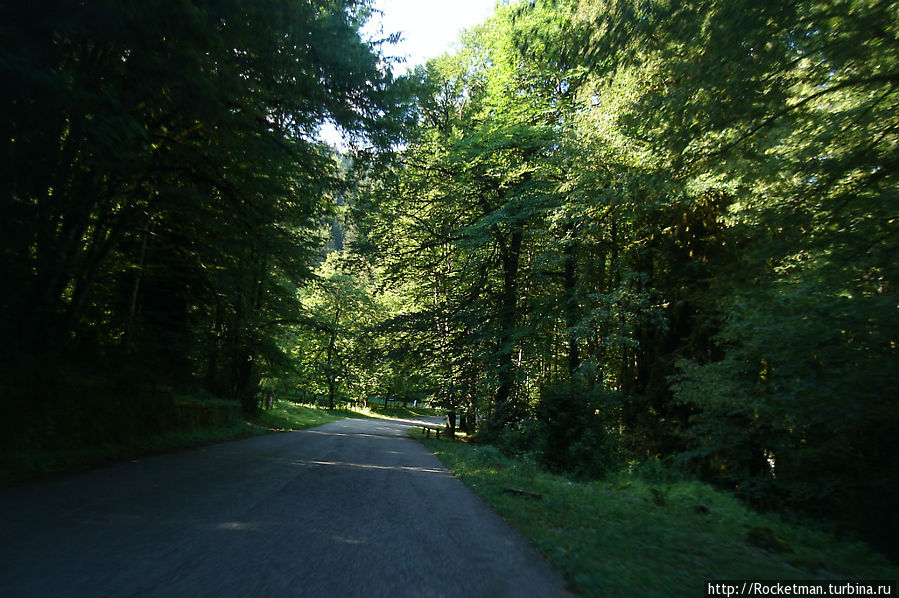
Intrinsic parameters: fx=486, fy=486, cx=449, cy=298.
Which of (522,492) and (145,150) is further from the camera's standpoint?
(522,492)

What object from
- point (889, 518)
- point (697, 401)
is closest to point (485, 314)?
point (697, 401)

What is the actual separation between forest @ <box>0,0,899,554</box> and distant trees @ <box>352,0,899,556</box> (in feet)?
0.17

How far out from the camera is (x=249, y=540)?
441 centimetres

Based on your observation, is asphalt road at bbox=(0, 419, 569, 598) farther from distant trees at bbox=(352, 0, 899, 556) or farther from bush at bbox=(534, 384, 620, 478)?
bush at bbox=(534, 384, 620, 478)

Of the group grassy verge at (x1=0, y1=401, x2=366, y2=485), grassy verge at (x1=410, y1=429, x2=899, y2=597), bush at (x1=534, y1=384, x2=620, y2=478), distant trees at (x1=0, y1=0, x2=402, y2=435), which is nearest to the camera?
grassy verge at (x1=410, y1=429, x2=899, y2=597)

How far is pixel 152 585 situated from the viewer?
3299 mm

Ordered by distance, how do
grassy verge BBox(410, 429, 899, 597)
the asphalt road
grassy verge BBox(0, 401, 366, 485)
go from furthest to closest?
grassy verge BBox(0, 401, 366, 485)
grassy verge BBox(410, 429, 899, 597)
the asphalt road

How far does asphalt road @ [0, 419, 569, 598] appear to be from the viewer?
3.44 meters

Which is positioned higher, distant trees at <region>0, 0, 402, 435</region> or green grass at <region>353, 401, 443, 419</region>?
distant trees at <region>0, 0, 402, 435</region>

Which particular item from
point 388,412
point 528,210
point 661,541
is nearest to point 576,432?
point 528,210

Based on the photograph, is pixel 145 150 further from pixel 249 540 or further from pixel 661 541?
pixel 661 541

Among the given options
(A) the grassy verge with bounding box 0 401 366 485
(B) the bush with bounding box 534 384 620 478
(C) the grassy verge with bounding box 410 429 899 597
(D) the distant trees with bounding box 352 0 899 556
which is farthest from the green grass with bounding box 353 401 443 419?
(C) the grassy verge with bounding box 410 429 899 597

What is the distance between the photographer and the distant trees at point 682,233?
546cm

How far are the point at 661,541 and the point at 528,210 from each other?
1209cm
